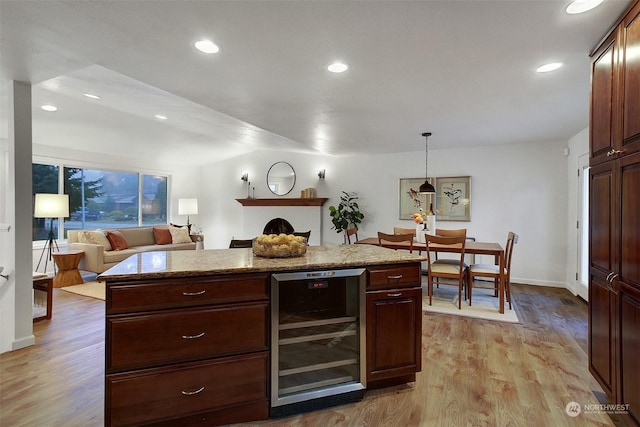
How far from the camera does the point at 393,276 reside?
2.12 meters

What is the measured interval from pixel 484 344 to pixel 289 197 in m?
5.14

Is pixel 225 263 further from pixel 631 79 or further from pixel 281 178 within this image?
pixel 281 178

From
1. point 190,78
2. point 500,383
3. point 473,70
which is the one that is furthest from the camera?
point 190,78

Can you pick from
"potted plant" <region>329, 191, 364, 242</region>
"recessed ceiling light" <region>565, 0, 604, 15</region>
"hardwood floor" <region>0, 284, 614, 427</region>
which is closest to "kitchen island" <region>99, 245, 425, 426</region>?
"hardwood floor" <region>0, 284, 614, 427</region>

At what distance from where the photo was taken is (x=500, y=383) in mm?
2246

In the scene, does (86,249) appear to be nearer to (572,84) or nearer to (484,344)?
(484,344)

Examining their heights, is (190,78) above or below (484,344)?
above

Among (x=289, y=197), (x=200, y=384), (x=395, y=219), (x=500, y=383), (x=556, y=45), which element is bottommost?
(x=500, y=383)

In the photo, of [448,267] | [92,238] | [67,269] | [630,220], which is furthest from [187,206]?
[630,220]

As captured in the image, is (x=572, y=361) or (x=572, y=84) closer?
(x=572, y=361)

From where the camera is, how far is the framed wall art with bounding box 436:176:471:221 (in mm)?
5594

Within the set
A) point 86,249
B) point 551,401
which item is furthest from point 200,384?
point 86,249

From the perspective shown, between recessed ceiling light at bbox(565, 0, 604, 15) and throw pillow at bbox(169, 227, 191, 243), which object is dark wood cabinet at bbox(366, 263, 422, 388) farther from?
throw pillow at bbox(169, 227, 191, 243)

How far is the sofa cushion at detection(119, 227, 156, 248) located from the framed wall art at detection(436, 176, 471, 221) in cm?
576
